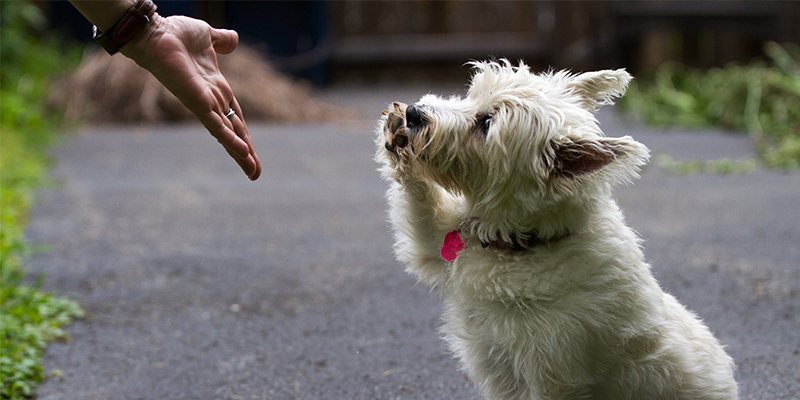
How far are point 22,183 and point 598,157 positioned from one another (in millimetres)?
5869

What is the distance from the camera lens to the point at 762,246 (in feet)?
16.9

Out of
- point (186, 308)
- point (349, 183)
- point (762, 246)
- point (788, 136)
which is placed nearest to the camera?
point (186, 308)

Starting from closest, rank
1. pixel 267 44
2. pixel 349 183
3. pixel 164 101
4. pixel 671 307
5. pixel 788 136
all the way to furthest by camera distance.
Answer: pixel 671 307 < pixel 349 183 < pixel 788 136 < pixel 164 101 < pixel 267 44

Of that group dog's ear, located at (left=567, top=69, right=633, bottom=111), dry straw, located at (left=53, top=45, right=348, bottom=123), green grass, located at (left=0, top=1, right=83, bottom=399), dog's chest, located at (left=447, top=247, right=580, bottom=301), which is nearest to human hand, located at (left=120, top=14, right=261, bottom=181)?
dog's chest, located at (left=447, top=247, right=580, bottom=301)

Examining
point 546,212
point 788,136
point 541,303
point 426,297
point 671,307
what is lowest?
point 788,136

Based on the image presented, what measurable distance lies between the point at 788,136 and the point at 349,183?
5.07 meters

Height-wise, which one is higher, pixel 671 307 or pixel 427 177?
pixel 427 177

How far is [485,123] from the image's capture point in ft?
7.73

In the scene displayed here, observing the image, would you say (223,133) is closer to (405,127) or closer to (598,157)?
(405,127)

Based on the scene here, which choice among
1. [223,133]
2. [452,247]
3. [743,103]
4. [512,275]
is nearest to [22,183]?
[223,133]

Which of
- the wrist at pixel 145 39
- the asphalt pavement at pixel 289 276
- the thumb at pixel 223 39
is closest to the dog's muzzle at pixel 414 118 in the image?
the thumb at pixel 223 39

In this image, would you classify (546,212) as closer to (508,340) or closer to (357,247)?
(508,340)

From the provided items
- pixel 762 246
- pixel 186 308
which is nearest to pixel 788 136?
pixel 762 246

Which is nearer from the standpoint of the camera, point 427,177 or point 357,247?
point 427,177
